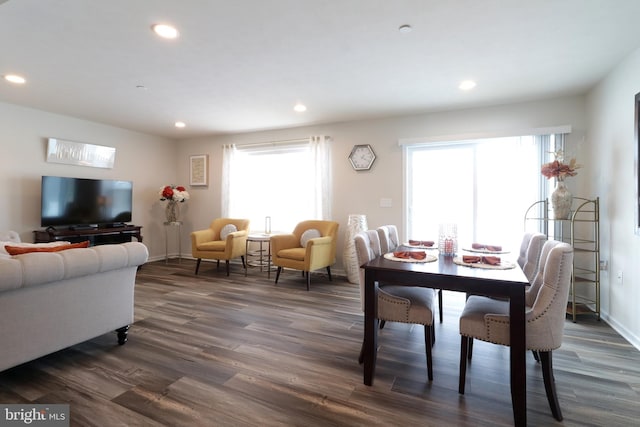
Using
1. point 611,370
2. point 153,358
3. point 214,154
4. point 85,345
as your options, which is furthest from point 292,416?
point 214,154

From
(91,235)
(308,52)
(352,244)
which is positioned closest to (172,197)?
(91,235)

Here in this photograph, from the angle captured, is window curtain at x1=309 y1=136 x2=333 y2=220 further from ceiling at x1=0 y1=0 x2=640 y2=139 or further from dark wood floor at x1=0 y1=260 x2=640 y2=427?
dark wood floor at x1=0 y1=260 x2=640 y2=427

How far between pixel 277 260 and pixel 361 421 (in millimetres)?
3008

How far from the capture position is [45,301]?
201 centimetres

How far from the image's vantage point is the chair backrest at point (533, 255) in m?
2.28

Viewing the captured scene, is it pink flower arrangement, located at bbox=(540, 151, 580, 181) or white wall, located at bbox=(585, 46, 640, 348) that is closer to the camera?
white wall, located at bbox=(585, 46, 640, 348)

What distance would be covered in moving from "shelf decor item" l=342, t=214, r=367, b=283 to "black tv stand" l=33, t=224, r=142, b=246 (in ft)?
11.6

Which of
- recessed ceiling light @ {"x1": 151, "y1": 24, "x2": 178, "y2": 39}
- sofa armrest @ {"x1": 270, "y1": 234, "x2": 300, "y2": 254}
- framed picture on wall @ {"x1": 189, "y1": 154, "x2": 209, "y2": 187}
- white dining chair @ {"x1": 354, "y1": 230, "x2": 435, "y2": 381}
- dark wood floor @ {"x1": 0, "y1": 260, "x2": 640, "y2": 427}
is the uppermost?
recessed ceiling light @ {"x1": 151, "y1": 24, "x2": 178, "y2": 39}

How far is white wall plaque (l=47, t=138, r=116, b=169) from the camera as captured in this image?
457 centimetres

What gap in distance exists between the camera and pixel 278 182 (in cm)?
555

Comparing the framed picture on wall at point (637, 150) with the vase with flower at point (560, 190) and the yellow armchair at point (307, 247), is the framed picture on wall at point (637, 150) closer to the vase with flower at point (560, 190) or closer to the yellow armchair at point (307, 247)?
the vase with flower at point (560, 190)

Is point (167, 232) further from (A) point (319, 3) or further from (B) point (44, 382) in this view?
(A) point (319, 3)

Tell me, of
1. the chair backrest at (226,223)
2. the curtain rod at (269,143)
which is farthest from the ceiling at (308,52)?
the chair backrest at (226,223)

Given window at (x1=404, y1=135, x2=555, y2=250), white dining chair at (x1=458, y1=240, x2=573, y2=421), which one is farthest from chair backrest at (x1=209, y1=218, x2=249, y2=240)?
white dining chair at (x1=458, y1=240, x2=573, y2=421)
